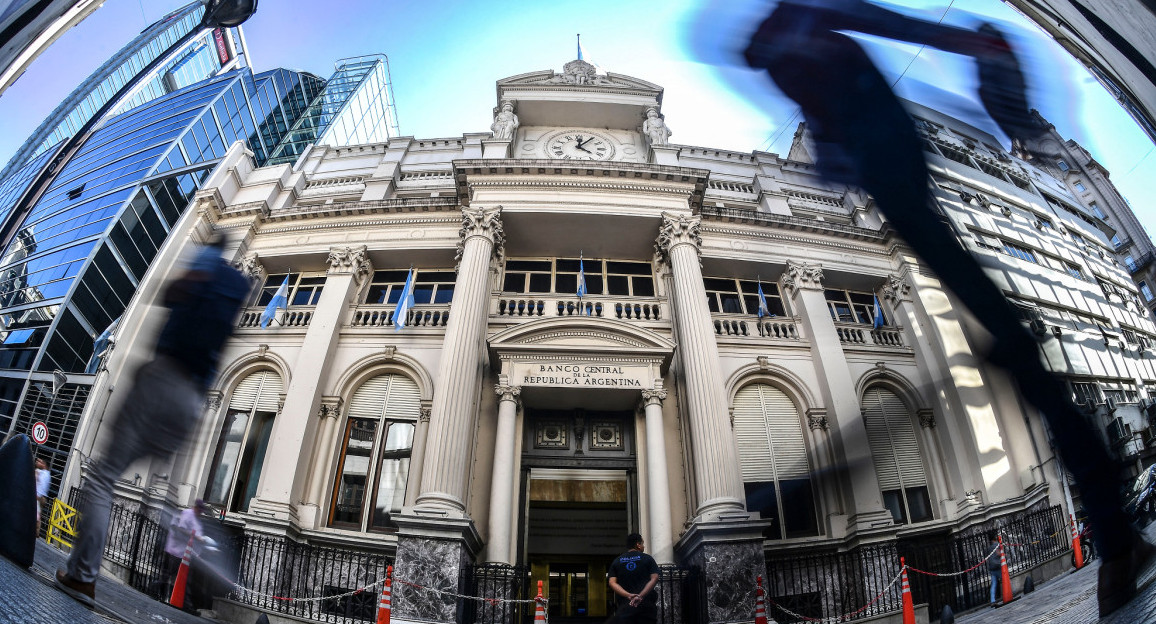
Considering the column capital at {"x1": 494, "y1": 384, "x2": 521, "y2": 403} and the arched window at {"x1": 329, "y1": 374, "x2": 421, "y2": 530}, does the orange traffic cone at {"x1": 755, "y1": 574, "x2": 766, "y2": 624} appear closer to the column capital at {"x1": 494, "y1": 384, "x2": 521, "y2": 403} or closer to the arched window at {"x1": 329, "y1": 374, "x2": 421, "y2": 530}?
the column capital at {"x1": 494, "y1": 384, "x2": 521, "y2": 403}

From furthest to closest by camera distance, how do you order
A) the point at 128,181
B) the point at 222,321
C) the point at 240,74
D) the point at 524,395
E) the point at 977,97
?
the point at 240,74 → the point at 128,181 → the point at 524,395 → the point at 222,321 → the point at 977,97

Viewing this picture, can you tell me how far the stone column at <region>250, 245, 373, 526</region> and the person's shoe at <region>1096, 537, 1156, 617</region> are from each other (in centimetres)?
1157

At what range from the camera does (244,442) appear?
11.7 metres

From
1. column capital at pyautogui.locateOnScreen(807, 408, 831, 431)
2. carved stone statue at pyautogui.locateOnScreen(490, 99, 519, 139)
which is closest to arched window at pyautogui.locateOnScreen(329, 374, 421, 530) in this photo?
carved stone statue at pyautogui.locateOnScreen(490, 99, 519, 139)

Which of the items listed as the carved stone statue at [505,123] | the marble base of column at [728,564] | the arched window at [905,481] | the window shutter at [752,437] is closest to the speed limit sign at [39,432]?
the marble base of column at [728,564]

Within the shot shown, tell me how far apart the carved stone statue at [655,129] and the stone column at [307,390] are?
378 inches

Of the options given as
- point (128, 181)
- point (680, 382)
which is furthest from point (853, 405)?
point (128, 181)

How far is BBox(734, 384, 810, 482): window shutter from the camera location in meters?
11.5

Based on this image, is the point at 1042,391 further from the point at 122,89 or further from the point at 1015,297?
the point at 122,89

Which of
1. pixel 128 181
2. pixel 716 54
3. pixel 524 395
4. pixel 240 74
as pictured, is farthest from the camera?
pixel 240 74

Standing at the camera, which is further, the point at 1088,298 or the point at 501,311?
the point at 501,311

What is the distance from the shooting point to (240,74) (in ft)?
106

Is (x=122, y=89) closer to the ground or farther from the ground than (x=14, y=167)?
farther from the ground

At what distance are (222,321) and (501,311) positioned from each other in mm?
9141
